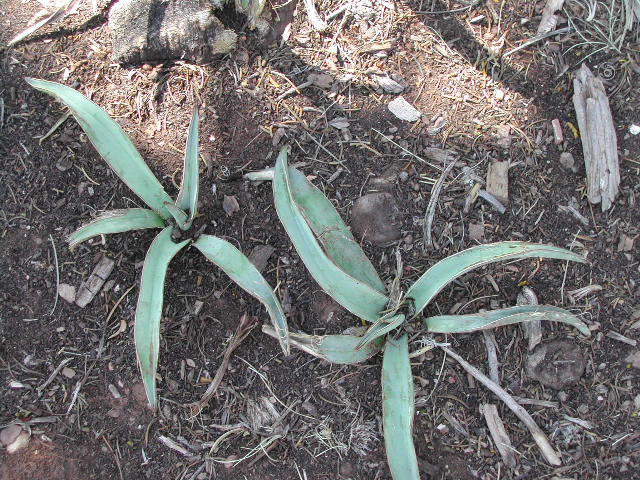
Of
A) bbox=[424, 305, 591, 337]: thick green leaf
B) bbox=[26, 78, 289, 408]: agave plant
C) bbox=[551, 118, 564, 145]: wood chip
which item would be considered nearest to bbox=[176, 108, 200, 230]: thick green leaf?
bbox=[26, 78, 289, 408]: agave plant

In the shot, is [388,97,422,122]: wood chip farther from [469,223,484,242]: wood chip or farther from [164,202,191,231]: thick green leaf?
[164,202,191,231]: thick green leaf

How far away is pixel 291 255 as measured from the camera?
188 cm

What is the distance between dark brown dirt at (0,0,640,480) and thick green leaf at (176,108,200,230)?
0.15 metres

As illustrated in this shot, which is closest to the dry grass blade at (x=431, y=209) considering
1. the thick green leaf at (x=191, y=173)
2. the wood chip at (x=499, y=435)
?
the wood chip at (x=499, y=435)

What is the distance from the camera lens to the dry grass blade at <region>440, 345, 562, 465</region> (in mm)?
1722

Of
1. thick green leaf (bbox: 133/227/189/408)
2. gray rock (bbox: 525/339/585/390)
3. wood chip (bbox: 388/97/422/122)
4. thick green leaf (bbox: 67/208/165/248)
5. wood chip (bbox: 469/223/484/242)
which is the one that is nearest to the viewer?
thick green leaf (bbox: 133/227/189/408)

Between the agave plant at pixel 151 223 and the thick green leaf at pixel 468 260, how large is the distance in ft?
1.49

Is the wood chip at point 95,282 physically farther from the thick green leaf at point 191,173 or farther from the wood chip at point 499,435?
the wood chip at point 499,435

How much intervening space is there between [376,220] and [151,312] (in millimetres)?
804

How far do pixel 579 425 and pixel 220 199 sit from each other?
143cm

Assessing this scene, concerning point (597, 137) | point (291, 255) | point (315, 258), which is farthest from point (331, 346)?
point (597, 137)

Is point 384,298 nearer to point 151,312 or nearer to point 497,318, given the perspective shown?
point 497,318

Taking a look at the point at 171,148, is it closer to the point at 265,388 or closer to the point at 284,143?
the point at 284,143

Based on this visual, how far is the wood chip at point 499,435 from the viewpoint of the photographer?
5.64ft
